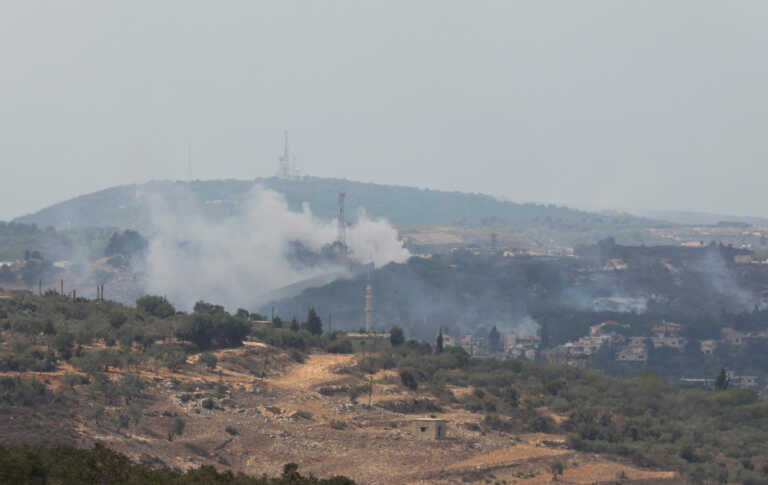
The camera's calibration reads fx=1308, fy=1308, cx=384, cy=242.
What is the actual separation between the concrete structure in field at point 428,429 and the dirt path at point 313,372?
11.9 meters

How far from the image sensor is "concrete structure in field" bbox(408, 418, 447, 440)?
285 feet

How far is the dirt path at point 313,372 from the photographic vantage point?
98125 mm

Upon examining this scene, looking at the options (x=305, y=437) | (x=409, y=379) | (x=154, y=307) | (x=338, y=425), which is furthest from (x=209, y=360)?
(x=154, y=307)

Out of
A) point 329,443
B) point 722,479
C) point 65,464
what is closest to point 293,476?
point 65,464

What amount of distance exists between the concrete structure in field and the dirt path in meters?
11.9

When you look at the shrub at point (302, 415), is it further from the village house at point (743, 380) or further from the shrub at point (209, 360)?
the village house at point (743, 380)

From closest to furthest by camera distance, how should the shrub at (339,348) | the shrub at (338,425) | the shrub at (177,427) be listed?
1. the shrub at (177,427)
2. the shrub at (338,425)
3. the shrub at (339,348)

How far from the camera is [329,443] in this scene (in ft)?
272

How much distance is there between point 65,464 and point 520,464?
1437 inches

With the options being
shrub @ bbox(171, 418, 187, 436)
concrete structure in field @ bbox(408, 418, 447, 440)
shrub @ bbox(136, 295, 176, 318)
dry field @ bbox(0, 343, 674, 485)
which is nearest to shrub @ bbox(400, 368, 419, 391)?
dry field @ bbox(0, 343, 674, 485)

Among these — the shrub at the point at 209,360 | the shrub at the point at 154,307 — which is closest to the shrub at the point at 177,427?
the shrub at the point at 209,360

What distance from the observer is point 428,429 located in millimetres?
87375

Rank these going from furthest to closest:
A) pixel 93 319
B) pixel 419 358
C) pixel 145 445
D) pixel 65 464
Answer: pixel 419 358, pixel 93 319, pixel 145 445, pixel 65 464

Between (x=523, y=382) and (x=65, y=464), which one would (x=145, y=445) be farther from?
(x=523, y=382)
